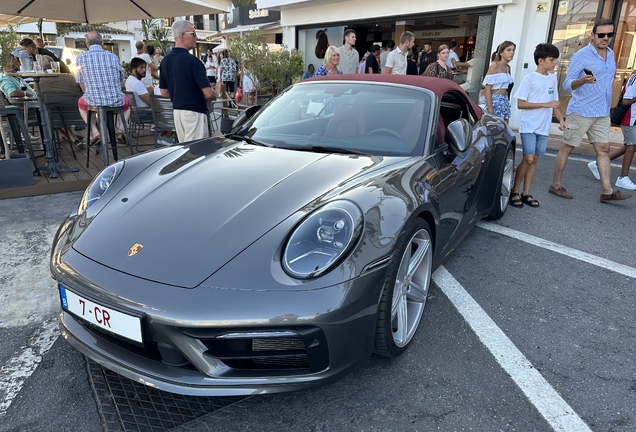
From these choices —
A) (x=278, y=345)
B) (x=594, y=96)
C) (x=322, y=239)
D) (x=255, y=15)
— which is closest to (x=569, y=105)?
(x=594, y=96)

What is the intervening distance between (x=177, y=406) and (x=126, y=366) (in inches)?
12.8

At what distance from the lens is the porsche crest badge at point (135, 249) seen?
1.86 meters

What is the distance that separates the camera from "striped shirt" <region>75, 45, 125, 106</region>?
5301 millimetres

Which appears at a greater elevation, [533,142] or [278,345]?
[533,142]

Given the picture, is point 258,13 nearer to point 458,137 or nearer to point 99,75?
point 99,75

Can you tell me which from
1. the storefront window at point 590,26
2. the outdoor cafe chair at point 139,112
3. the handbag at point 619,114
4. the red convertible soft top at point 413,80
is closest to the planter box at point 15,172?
the outdoor cafe chair at point 139,112

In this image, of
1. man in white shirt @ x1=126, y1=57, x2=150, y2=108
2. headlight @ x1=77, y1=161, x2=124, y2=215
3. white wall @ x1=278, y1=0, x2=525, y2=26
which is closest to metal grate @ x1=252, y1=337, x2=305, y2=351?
headlight @ x1=77, y1=161, x2=124, y2=215

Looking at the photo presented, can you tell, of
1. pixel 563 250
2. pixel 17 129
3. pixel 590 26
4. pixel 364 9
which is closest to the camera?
pixel 563 250

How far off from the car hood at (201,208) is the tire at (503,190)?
206 cm

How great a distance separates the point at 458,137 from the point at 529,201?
2.55 m

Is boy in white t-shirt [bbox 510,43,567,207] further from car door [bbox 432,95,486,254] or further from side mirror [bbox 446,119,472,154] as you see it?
side mirror [bbox 446,119,472,154]

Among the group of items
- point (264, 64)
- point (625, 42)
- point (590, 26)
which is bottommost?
point (264, 64)

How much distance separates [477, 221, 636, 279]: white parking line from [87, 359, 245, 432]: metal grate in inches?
115

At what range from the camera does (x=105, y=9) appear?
7.52m
